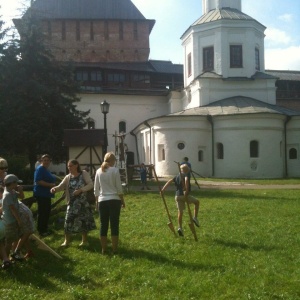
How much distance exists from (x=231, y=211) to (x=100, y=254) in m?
5.88

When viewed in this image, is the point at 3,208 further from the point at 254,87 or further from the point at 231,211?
the point at 254,87

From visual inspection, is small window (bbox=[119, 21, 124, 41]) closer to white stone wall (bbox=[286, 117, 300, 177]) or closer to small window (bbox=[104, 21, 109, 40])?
small window (bbox=[104, 21, 109, 40])

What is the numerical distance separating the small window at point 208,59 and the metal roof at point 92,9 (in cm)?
1387

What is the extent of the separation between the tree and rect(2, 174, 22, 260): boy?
18.4m

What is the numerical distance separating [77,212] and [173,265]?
239cm

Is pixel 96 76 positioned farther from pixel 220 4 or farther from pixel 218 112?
pixel 218 112

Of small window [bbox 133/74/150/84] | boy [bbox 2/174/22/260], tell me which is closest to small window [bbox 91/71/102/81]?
small window [bbox 133/74/150/84]

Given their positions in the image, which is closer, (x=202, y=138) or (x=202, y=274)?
(x=202, y=274)

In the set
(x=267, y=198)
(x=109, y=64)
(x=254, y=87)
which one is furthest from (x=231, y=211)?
(x=109, y=64)

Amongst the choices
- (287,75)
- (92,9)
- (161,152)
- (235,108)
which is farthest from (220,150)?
(92,9)

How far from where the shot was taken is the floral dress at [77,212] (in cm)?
876

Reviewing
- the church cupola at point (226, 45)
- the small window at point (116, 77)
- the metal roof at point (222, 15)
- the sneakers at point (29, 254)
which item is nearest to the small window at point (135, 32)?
the small window at point (116, 77)

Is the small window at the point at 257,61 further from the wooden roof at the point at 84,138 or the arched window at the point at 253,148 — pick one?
the wooden roof at the point at 84,138

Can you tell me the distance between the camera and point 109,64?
4681cm
